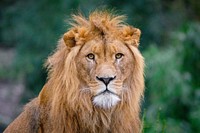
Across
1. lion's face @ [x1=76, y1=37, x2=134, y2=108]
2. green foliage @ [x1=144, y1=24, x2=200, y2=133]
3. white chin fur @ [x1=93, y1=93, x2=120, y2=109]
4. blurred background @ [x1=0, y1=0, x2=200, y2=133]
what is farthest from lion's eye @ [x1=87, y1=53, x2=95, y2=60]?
green foliage @ [x1=144, y1=24, x2=200, y2=133]

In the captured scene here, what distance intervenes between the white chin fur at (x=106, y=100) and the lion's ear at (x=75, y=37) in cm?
55

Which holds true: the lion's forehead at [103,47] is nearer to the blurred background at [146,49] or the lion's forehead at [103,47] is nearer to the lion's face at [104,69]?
the lion's face at [104,69]

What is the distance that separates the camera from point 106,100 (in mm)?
7988

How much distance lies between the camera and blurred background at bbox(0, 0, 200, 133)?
1474cm

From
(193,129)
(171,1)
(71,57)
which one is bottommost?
(193,129)

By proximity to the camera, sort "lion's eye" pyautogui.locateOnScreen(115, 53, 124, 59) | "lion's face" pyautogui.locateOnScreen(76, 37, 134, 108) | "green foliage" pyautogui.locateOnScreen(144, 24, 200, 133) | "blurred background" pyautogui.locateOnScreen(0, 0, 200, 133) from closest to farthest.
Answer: "lion's face" pyautogui.locateOnScreen(76, 37, 134, 108) → "lion's eye" pyautogui.locateOnScreen(115, 53, 124, 59) → "green foliage" pyautogui.locateOnScreen(144, 24, 200, 133) → "blurred background" pyautogui.locateOnScreen(0, 0, 200, 133)

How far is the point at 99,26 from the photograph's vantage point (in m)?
8.30

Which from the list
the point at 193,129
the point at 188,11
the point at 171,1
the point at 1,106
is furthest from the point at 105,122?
the point at 1,106

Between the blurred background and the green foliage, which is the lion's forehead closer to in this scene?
the blurred background

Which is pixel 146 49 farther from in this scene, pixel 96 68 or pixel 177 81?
pixel 96 68

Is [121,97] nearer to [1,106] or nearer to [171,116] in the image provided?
[171,116]

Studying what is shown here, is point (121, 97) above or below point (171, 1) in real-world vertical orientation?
below

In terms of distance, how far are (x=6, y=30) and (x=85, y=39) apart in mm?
14431

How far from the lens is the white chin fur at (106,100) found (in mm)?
7953
